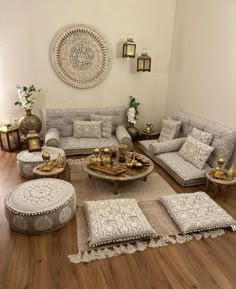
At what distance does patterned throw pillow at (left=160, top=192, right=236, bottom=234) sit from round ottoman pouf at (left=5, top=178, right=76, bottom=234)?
3.67 feet

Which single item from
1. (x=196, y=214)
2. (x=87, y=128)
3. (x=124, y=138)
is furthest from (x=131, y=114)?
(x=196, y=214)

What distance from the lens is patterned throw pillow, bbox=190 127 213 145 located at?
11.3 feet

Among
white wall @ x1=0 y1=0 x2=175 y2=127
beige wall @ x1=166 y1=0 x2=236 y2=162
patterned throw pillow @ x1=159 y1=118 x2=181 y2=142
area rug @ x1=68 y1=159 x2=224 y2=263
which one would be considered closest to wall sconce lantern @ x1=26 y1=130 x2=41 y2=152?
area rug @ x1=68 y1=159 x2=224 y2=263

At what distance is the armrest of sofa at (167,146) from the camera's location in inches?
153

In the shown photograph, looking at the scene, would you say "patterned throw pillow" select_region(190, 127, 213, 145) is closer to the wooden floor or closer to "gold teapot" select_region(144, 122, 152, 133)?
"gold teapot" select_region(144, 122, 152, 133)

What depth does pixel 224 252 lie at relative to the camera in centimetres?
217

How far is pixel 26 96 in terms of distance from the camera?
4.26 m

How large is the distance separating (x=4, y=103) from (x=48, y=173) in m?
2.33

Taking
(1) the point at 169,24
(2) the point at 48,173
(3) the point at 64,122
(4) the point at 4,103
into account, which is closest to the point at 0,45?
(4) the point at 4,103

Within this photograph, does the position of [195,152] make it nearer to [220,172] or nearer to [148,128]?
[220,172]

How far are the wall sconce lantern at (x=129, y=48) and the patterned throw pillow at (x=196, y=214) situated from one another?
9.72ft

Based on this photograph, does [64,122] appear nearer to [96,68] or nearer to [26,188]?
[96,68]

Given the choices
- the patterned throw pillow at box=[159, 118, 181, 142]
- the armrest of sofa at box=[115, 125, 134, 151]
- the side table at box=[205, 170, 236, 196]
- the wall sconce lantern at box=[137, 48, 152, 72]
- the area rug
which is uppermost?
the wall sconce lantern at box=[137, 48, 152, 72]

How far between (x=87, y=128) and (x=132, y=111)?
3.48 ft
